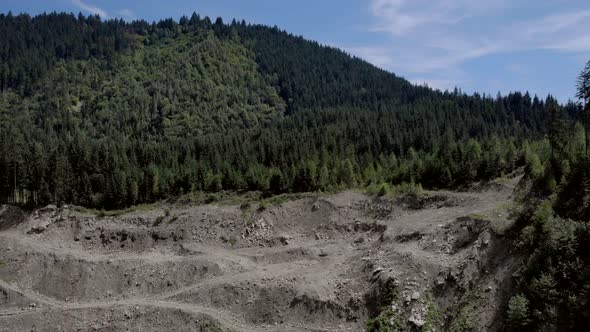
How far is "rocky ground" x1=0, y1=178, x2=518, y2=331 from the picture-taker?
41.1 meters

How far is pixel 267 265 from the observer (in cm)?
5403

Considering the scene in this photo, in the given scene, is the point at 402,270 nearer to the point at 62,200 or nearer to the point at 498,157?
the point at 498,157

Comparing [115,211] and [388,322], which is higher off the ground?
[115,211]

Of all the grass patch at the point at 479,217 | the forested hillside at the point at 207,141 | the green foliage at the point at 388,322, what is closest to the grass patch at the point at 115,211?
the forested hillside at the point at 207,141

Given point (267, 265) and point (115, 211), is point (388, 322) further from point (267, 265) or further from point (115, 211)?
point (115, 211)

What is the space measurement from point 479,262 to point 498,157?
96.4ft

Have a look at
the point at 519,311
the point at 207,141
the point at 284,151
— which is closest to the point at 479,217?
the point at 519,311

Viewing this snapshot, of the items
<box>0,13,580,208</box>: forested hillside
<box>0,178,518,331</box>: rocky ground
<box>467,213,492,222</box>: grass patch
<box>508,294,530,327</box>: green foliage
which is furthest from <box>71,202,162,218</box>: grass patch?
<box>508,294,530,327</box>: green foliage

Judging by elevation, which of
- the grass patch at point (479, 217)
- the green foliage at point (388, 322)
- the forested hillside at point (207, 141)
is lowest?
the green foliage at point (388, 322)

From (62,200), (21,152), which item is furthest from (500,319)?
(21,152)

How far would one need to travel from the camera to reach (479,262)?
132 feet

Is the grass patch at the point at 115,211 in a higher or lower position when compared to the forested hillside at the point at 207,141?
lower

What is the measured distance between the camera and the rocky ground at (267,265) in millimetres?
41094

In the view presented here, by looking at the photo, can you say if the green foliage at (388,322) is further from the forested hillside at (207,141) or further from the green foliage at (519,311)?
the forested hillside at (207,141)
